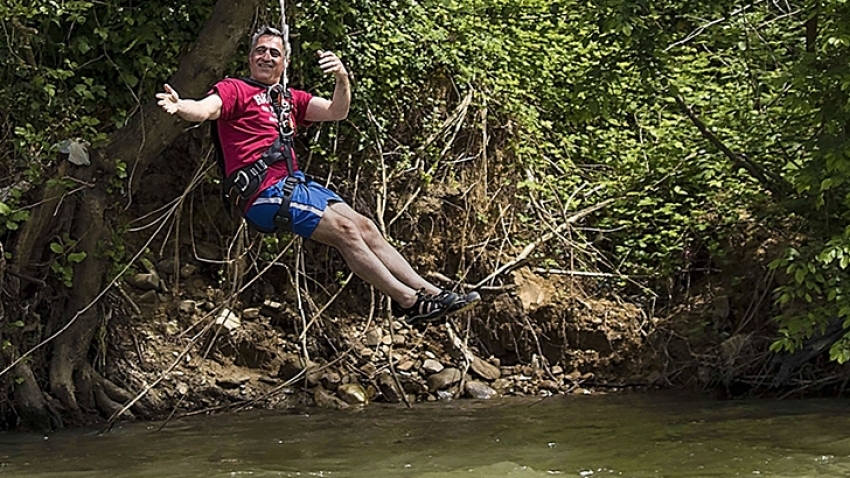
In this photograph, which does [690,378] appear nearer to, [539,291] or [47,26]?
[539,291]

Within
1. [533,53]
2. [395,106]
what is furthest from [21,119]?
[533,53]

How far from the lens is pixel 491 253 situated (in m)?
10.5

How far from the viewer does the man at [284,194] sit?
5883mm

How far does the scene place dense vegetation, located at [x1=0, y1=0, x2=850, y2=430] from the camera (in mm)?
8109

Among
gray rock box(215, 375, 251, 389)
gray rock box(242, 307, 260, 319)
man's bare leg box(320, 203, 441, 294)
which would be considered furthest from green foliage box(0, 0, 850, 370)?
man's bare leg box(320, 203, 441, 294)

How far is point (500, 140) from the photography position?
1087cm

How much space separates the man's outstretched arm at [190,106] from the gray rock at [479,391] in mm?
4407

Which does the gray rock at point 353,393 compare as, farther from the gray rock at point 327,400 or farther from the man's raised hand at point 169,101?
the man's raised hand at point 169,101

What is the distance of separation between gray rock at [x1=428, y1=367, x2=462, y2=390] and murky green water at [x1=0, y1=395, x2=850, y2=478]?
42cm

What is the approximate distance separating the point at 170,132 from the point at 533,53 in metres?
4.60

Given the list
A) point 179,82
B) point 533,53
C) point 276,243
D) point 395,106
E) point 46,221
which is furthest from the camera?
Answer: point 533,53

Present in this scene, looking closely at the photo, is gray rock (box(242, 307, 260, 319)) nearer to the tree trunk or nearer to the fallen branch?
the tree trunk

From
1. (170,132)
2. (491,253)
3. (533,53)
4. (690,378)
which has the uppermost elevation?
(533,53)

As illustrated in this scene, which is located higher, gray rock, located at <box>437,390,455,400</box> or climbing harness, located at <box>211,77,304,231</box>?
climbing harness, located at <box>211,77,304,231</box>
